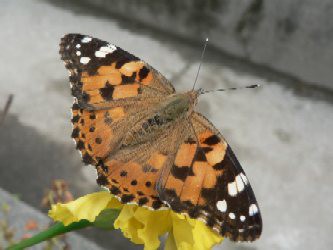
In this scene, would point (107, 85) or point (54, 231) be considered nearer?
point (54, 231)

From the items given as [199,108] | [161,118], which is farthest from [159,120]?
[199,108]

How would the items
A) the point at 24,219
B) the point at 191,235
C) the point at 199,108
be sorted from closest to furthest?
the point at 191,235, the point at 24,219, the point at 199,108

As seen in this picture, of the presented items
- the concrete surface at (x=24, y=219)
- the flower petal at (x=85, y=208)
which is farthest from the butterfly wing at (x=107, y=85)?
the concrete surface at (x=24, y=219)

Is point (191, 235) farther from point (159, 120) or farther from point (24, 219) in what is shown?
point (24, 219)

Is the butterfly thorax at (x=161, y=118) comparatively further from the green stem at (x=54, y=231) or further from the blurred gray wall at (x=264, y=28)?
the blurred gray wall at (x=264, y=28)

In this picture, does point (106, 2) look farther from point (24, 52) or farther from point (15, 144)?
point (15, 144)

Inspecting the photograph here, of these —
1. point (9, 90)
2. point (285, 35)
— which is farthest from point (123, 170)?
point (285, 35)

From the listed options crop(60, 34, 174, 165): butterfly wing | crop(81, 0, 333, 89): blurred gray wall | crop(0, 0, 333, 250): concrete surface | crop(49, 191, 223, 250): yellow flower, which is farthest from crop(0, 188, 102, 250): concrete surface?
crop(81, 0, 333, 89): blurred gray wall
